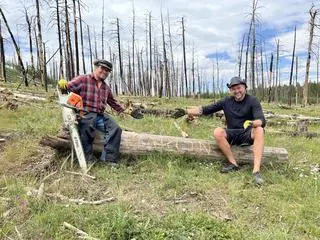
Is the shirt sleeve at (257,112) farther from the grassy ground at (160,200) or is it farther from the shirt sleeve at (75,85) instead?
the shirt sleeve at (75,85)

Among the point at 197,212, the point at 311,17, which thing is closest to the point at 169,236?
the point at 197,212

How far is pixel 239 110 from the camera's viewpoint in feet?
22.2

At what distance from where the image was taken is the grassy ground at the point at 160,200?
4332 mm

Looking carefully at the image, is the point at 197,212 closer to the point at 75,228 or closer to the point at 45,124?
the point at 75,228

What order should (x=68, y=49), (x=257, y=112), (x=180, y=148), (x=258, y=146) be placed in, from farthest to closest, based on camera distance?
(x=68, y=49)
(x=180, y=148)
(x=257, y=112)
(x=258, y=146)

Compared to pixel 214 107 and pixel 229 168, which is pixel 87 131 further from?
pixel 229 168

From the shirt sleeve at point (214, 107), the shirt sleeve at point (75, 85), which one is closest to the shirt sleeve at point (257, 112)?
the shirt sleeve at point (214, 107)

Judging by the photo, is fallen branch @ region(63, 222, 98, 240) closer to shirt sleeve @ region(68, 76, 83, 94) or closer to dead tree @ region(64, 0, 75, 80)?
shirt sleeve @ region(68, 76, 83, 94)

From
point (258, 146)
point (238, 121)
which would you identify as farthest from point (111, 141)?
point (258, 146)

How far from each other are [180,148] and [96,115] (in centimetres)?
159

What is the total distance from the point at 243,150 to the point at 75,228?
3.59 metres

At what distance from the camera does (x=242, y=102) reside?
22.1 ft

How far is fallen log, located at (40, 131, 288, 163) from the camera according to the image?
684cm

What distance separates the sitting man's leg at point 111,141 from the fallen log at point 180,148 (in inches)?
6.3
